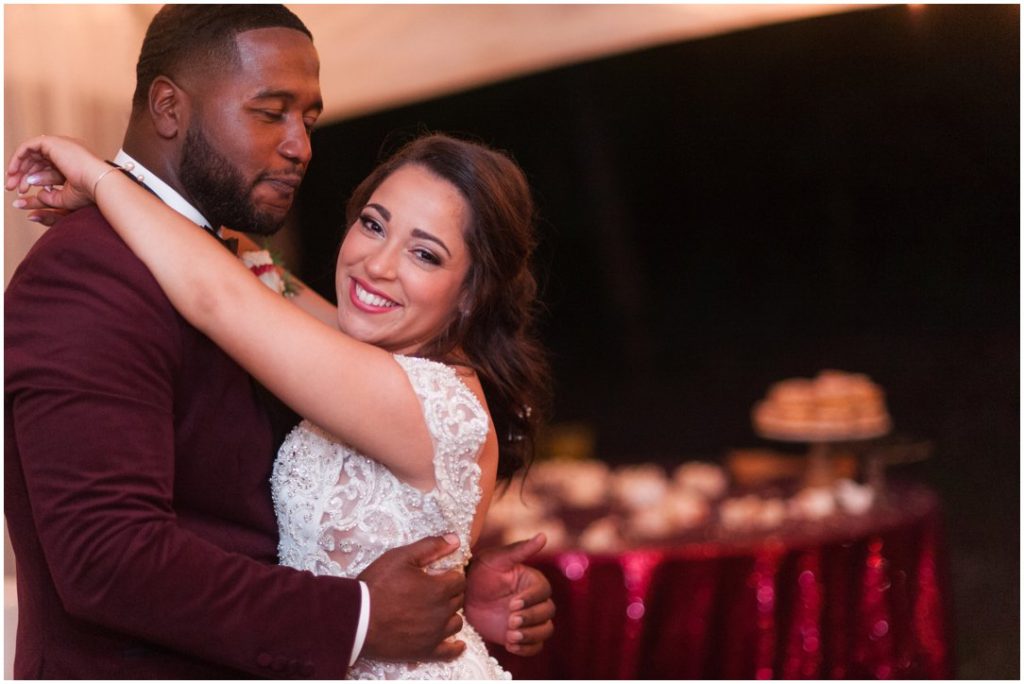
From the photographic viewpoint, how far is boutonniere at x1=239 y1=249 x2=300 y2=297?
2391mm

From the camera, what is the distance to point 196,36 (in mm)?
1976

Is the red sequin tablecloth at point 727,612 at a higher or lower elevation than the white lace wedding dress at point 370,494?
lower

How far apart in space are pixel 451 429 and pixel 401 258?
36cm

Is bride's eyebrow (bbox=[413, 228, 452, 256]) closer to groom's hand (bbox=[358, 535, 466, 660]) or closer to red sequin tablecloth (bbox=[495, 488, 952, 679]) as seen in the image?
groom's hand (bbox=[358, 535, 466, 660])

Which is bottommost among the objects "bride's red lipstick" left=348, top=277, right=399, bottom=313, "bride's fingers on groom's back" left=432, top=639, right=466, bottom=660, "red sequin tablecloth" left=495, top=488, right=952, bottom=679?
"red sequin tablecloth" left=495, top=488, right=952, bottom=679

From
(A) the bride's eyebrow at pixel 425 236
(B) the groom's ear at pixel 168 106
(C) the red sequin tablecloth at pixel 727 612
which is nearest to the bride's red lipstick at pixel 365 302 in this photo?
(A) the bride's eyebrow at pixel 425 236

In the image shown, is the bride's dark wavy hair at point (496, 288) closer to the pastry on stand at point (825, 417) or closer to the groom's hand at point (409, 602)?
the groom's hand at point (409, 602)

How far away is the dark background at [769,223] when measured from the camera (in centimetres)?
909

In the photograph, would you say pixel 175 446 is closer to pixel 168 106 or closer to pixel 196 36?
pixel 168 106

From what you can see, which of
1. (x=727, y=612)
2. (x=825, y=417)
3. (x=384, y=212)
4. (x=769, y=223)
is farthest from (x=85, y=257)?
(x=769, y=223)

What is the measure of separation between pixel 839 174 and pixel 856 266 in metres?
0.87

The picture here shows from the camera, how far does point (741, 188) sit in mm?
10430

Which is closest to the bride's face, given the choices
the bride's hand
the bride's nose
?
the bride's nose

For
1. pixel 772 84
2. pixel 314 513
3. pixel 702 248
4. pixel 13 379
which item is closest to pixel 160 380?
pixel 13 379
